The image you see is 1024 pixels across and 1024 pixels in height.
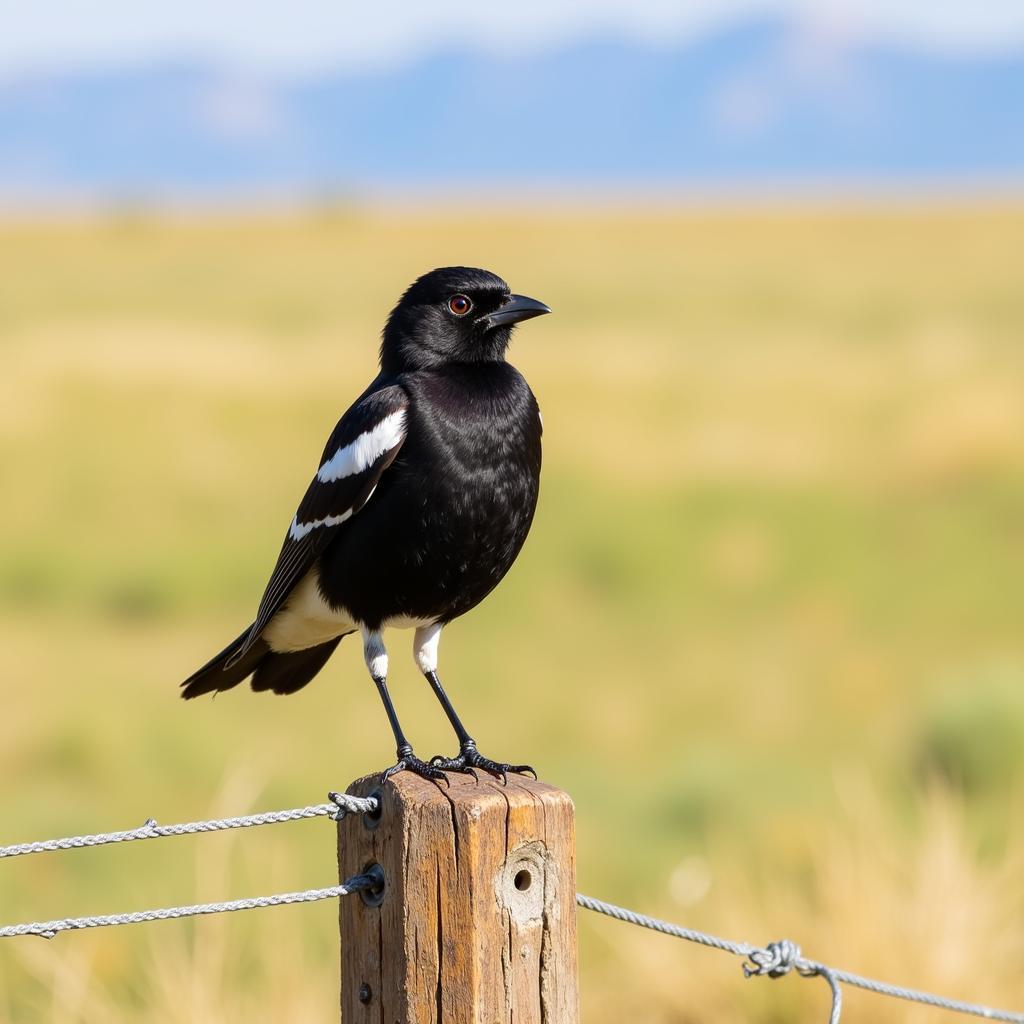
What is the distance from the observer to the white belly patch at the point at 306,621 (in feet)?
13.7

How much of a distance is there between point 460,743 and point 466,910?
1193mm

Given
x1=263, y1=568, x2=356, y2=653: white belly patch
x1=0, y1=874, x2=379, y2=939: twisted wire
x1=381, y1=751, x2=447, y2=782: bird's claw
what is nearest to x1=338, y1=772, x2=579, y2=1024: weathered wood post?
x1=0, y1=874, x2=379, y2=939: twisted wire

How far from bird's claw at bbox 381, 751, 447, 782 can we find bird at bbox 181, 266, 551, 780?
0.05 feet

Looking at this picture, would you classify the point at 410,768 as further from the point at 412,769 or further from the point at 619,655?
the point at 619,655

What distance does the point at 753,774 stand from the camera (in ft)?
30.8

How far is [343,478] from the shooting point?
386cm

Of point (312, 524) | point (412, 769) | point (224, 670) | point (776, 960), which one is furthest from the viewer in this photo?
point (224, 670)

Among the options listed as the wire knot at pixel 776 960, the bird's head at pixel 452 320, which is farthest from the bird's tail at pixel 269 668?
the wire knot at pixel 776 960

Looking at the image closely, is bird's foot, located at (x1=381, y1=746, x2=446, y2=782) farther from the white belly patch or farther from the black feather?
the black feather

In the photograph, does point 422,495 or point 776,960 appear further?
point 422,495

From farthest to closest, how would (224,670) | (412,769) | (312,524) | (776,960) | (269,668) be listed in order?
(269,668) < (224,670) < (312,524) < (776,960) < (412,769)

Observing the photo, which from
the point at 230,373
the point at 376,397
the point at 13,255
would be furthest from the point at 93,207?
the point at 376,397

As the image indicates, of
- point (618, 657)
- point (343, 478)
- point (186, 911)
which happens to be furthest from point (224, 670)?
point (618, 657)

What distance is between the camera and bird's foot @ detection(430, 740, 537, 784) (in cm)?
338
